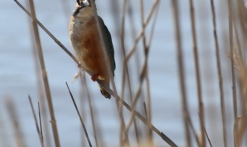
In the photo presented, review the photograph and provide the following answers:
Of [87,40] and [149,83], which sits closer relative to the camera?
[149,83]

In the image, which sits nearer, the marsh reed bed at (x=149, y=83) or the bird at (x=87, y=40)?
the marsh reed bed at (x=149, y=83)

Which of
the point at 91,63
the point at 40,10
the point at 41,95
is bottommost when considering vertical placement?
the point at 41,95

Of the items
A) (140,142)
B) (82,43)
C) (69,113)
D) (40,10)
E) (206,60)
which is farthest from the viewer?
(40,10)

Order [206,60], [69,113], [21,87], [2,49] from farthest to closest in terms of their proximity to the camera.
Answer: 1. [2,49]
2. [21,87]
3. [69,113]
4. [206,60]

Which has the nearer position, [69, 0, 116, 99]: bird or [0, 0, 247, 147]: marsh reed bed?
[0, 0, 247, 147]: marsh reed bed

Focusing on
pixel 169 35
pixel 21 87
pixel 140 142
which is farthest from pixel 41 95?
pixel 169 35

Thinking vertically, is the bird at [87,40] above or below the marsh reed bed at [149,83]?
above

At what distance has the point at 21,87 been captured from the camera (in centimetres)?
714

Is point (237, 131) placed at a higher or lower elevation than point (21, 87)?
lower

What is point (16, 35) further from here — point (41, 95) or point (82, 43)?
point (41, 95)

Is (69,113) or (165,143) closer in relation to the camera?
(165,143)

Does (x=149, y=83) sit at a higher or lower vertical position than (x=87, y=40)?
lower

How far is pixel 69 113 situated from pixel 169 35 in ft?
5.08

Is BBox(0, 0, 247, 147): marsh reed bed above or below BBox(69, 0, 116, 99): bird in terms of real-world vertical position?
below
